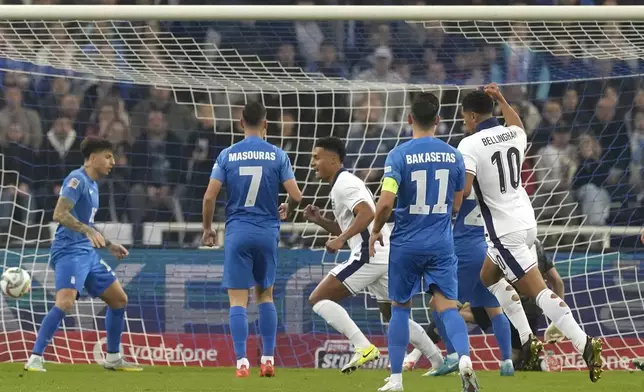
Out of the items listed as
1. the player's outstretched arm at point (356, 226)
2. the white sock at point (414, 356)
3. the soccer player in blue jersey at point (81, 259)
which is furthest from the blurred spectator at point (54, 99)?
the white sock at point (414, 356)

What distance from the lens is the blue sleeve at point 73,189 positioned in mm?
11312

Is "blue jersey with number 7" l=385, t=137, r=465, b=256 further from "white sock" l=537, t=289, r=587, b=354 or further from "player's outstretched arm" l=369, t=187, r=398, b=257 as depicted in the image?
"white sock" l=537, t=289, r=587, b=354

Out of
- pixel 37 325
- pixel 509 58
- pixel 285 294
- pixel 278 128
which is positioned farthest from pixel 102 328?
pixel 509 58

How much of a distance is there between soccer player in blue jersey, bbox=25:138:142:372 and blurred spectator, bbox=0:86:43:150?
2.26 metres

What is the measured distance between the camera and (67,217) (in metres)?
11.3

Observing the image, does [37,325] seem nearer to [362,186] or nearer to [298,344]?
[298,344]

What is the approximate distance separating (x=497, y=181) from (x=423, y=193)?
1.30 meters

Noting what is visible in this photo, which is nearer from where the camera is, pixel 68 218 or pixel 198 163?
pixel 68 218

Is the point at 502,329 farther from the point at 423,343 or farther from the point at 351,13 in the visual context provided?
the point at 351,13

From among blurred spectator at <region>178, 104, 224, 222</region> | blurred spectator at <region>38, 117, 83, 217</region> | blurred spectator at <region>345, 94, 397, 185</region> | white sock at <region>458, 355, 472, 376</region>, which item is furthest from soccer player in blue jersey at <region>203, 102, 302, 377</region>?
blurred spectator at <region>38, 117, 83, 217</region>

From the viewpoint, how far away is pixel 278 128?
13828 millimetres

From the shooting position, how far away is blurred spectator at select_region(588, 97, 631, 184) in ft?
42.3

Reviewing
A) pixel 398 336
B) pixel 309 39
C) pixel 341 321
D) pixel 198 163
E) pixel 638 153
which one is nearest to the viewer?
pixel 398 336

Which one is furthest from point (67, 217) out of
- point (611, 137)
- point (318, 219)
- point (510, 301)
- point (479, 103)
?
point (611, 137)
